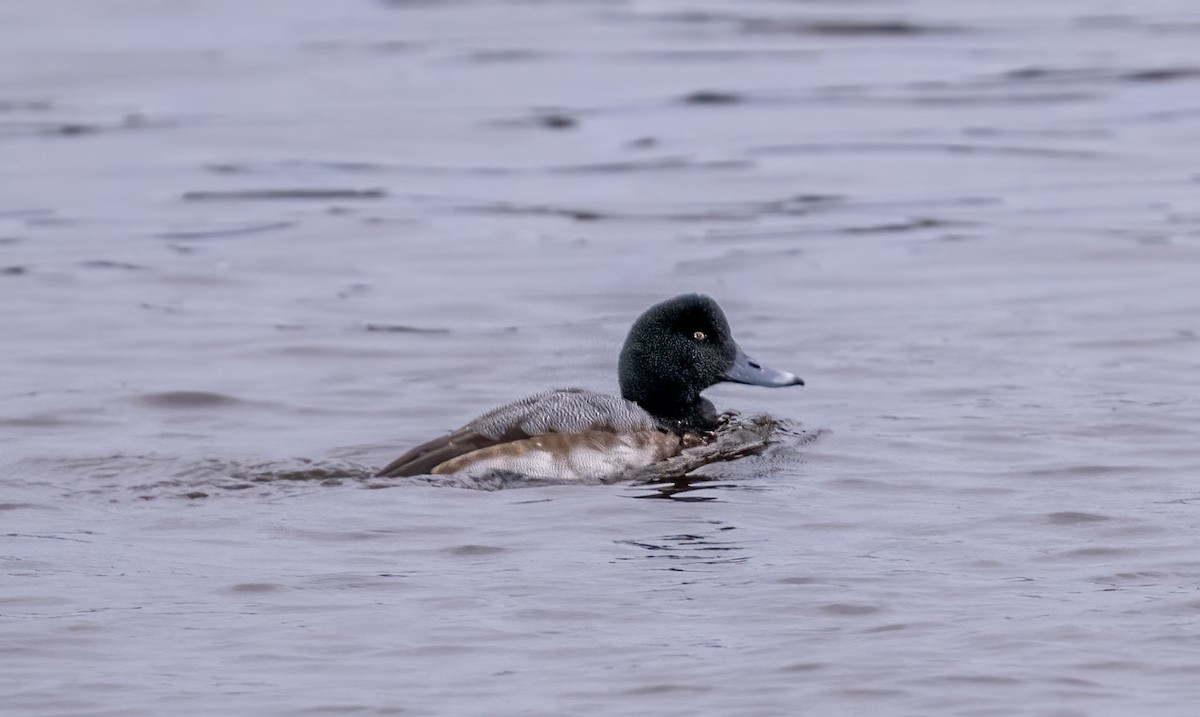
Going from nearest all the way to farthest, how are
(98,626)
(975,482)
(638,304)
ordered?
(98,626) < (975,482) < (638,304)

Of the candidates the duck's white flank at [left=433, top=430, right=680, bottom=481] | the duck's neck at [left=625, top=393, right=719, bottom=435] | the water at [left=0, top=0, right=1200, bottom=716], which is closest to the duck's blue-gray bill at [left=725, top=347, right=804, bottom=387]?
the duck's neck at [left=625, top=393, right=719, bottom=435]

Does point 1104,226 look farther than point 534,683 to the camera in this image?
Yes

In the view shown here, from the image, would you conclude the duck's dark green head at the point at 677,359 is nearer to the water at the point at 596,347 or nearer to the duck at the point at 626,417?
the duck at the point at 626,417

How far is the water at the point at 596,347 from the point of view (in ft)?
23.7

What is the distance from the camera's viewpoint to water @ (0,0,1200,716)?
23.7 feet

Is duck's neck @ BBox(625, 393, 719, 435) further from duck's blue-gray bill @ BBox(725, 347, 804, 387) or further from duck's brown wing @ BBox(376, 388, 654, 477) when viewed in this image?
duck's brown wing @ BBox(376, 388, 654, 477)

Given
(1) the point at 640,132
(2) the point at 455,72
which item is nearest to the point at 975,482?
(1) the point at 640,132

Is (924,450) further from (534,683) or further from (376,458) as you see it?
(534,683)

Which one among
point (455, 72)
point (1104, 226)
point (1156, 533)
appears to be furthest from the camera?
point (455, 72)

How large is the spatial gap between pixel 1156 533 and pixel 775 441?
258 centimetres

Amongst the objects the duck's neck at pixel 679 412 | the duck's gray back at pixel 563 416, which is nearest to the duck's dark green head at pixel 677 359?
the duck's neck at pixel 679 412

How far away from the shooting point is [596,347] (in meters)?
14.0

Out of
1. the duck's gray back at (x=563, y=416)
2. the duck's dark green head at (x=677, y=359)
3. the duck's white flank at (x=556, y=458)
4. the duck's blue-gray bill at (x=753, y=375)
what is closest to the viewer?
the duck's white flank at (x=556, y=458)

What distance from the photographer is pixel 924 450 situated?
10.6m
